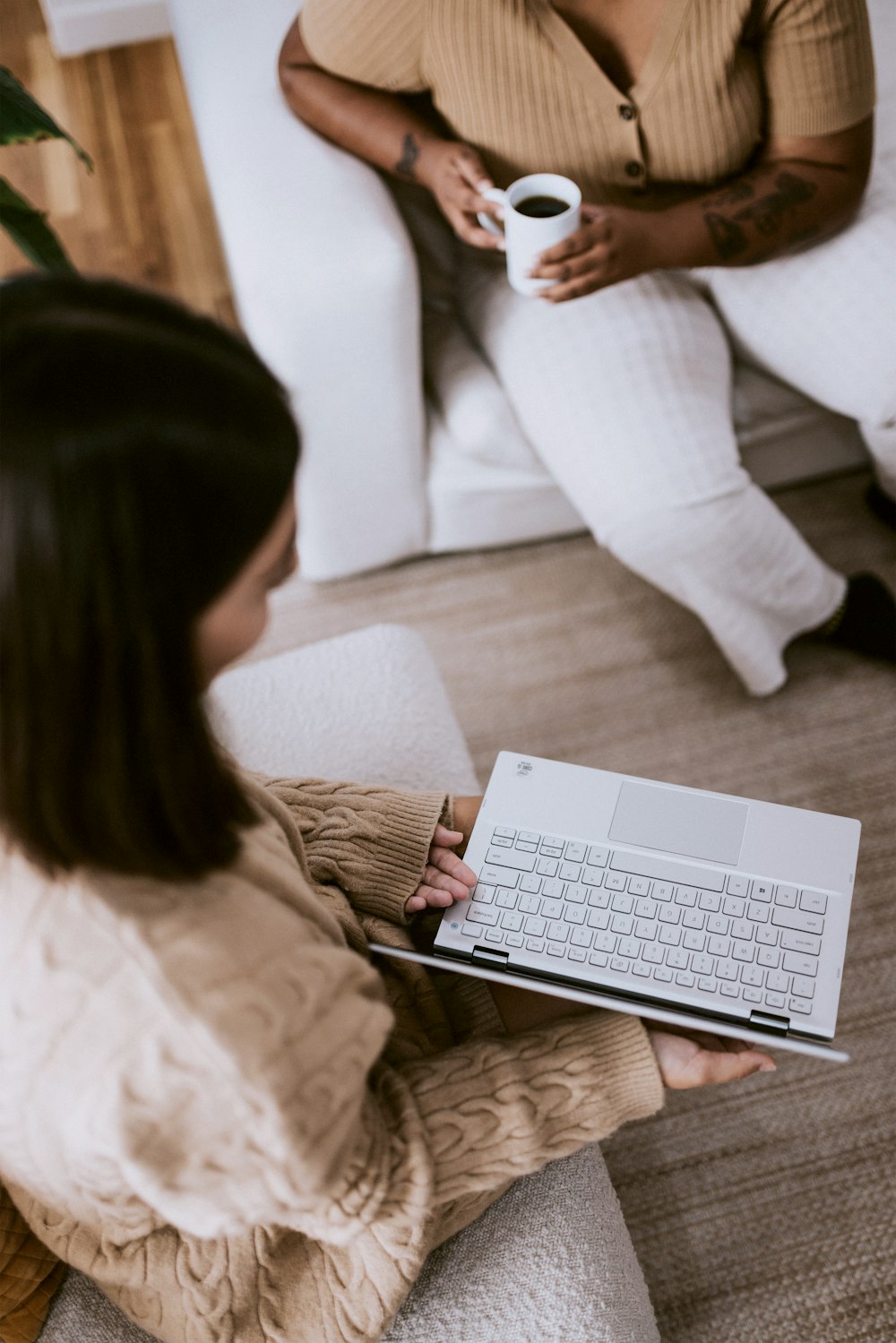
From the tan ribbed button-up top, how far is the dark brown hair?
0.92 metres

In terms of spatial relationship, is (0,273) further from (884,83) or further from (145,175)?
(884,83)

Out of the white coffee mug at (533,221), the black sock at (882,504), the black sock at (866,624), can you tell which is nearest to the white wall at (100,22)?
the white coffee mug at (533,221)

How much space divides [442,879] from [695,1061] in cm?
24

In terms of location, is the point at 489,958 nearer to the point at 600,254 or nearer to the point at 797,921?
the point at 797,921

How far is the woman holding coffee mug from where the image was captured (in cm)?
121

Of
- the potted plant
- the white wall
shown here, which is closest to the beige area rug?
the potted plant

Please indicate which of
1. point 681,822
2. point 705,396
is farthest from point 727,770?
point 681,822

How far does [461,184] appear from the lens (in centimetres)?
126

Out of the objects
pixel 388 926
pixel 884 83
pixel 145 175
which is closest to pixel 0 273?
pixel 145 175

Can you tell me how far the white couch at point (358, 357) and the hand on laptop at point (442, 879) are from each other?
0.55 metres

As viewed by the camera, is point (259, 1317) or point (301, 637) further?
point (301, 637)

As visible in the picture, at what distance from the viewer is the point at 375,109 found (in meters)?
1.32

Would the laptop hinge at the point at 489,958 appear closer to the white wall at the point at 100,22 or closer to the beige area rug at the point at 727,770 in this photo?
the beige area rug at the point at 727,770

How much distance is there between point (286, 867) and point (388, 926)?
0.77 feet
